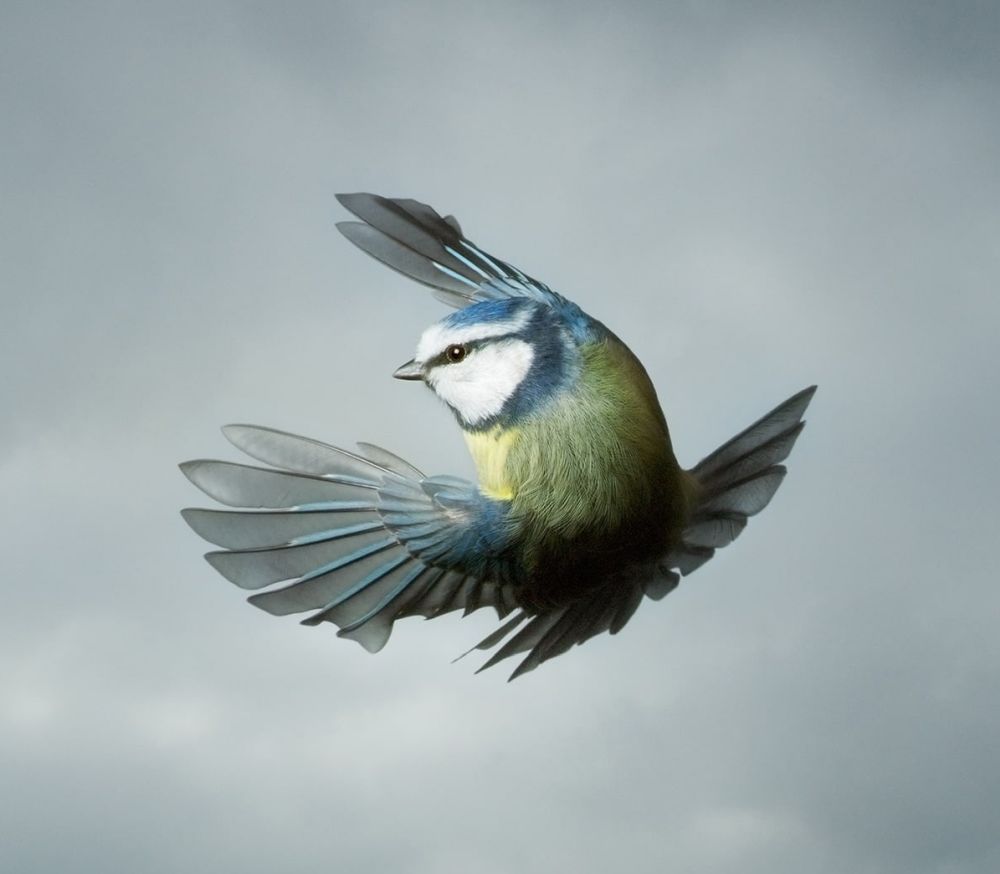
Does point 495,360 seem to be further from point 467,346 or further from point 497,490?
point 497,490

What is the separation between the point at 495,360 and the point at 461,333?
52mm

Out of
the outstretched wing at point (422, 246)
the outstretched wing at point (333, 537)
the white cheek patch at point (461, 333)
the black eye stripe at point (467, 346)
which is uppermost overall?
the outstretched wing at point (422, 246)

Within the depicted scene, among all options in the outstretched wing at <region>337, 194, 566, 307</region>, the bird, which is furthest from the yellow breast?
the outstretched wing at <region>337, 194, 566, 307</region>

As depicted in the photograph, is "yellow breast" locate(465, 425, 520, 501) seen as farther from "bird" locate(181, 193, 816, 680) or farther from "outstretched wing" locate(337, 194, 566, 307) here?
"outstretched wing" locate(337, 194, 566, 307)

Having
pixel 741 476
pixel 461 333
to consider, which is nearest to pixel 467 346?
pixel 461 333

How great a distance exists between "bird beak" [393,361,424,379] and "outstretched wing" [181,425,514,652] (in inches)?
4.1

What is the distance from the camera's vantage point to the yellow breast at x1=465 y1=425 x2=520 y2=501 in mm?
1648

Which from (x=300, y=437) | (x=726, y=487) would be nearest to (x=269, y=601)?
(x=300, y=437)

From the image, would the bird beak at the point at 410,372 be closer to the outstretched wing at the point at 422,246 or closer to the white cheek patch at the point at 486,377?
the white cheek patch at the point at 486,377

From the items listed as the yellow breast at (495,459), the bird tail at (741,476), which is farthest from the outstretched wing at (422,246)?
the bird tail at (741,476)

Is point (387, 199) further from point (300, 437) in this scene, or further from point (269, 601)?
point (269, 601)

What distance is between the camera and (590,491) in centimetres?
163

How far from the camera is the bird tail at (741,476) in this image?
73.1 inches

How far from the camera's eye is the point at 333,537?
1.74m
